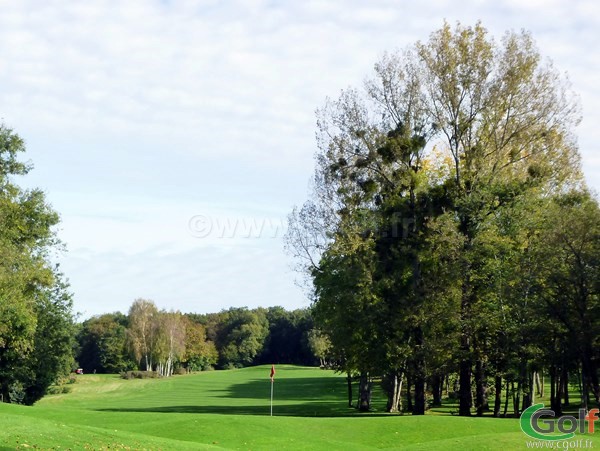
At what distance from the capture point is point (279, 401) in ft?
210

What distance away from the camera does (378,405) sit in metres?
60.3

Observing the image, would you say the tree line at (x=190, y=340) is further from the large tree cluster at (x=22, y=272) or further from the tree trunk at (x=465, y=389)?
the tree trunk at (x=465, y=389)

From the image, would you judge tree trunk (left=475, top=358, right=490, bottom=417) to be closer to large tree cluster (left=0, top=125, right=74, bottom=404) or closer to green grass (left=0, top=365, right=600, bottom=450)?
green grass (left=0, top=365, right=600, bottom=450)

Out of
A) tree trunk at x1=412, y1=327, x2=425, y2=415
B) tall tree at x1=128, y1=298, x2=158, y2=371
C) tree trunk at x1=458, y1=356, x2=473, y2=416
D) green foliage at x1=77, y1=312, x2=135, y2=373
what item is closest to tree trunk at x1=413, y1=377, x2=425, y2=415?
tree trunk at x1=412, y1=327, x2=425, y2=415

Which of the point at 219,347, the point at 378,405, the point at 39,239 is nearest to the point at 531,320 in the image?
the point at 378,405

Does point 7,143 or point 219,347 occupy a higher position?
point 7,143

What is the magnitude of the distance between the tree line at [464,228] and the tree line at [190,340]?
264 feet

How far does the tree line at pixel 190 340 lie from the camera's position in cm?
11962

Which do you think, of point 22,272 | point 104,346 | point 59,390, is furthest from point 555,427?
point 104,346

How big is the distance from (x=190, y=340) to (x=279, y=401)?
251 feet

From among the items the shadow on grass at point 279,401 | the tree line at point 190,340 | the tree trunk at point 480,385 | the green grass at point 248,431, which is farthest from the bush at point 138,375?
the tree trunk at point 480,385

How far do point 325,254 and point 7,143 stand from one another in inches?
849

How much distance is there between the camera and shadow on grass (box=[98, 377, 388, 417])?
2068 inches

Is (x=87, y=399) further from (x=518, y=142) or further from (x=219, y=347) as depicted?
(x=219, y=347)
